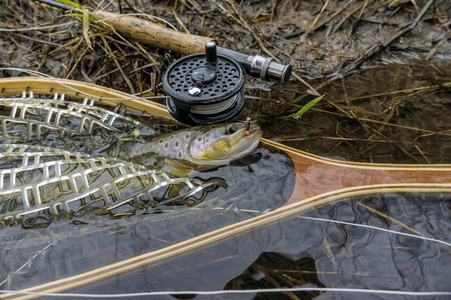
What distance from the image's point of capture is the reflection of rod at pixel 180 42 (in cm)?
214

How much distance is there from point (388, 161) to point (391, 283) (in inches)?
30.9

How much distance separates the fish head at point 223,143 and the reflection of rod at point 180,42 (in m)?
0.31

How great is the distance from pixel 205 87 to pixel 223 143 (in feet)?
1.07

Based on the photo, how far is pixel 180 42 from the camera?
102 inches

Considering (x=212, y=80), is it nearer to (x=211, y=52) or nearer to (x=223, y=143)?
(x=211, y=52)

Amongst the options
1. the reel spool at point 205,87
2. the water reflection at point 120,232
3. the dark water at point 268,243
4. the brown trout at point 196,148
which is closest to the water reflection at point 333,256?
the dark water at point 268,243

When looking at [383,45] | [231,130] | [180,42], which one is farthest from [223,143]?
[383,45]

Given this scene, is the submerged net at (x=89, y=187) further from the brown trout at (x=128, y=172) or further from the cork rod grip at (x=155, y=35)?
the cork rod grip at (x=155, y=35)

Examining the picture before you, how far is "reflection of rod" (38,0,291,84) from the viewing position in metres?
2.14

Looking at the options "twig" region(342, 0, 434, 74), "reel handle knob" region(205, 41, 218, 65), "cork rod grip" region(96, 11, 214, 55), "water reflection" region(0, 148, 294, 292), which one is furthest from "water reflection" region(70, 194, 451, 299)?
"twig" region(342, 0, 434, 74)

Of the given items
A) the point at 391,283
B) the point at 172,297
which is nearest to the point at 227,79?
the point at 172,297

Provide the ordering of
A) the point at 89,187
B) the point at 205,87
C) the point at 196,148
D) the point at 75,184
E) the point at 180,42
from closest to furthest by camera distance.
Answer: the point at 75,184 → the point at 89,187 → the point at 205,87 → the point at 196,148 → the point at 180,42

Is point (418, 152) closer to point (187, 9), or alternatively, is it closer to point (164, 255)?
point (164, 255)

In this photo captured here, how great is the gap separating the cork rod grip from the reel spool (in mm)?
306
